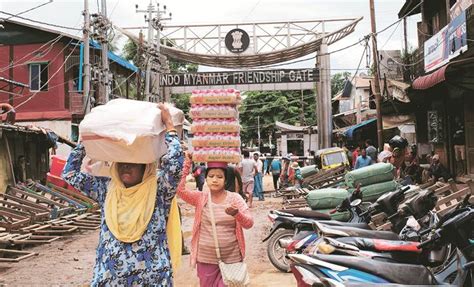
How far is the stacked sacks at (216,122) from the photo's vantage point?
495 cm

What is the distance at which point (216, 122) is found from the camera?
4977 mm

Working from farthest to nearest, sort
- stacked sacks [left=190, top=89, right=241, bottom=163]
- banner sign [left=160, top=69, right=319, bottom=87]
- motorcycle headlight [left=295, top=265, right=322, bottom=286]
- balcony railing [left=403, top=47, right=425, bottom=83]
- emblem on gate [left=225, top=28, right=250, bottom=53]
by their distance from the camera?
banner sign [left=160, top=69, right=319, bottom=87], emblem on gate [left=225, top=28, right=250, bottom=53], balcony railing [left=403, top=47, right=425, bottom=83], stacked sacks [left=190, top=89, right=241, bottom=163], motorcycle headlight [left=295, top=265, right=322, bottom=286]

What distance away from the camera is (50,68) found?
24.6m

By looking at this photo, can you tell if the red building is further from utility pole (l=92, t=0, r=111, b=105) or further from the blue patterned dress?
the blue patterned dress

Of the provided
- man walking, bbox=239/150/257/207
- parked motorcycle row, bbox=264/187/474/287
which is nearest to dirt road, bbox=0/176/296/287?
parked motorcycle row, bbox=264/187/474/287

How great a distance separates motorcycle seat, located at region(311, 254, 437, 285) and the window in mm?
23833

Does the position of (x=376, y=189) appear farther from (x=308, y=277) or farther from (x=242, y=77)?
(x=242, y=77)

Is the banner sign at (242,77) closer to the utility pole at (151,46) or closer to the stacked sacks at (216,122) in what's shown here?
the utility pole at (151,46)

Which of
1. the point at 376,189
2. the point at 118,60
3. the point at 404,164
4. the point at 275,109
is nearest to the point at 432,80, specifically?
the point at 376,189

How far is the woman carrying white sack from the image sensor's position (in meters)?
2.95

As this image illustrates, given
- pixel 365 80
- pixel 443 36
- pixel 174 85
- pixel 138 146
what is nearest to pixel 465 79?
pixel 443 36

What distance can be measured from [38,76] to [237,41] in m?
9.80

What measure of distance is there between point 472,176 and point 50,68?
19.3 m

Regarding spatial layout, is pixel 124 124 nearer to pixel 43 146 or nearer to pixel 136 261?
pixel 136 261
